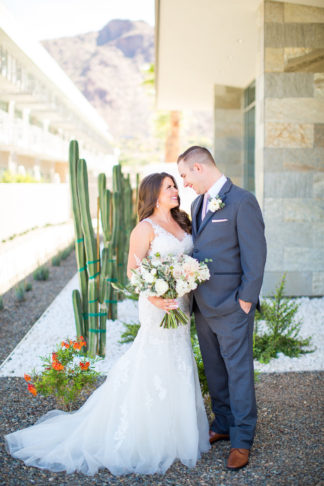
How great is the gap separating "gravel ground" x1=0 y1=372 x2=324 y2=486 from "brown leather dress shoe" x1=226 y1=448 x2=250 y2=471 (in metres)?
0.03

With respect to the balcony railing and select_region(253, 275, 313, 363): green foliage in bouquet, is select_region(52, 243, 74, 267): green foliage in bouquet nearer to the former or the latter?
the balcony railing

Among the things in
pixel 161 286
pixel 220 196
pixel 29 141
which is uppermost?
pixel 29 141

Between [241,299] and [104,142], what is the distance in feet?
164

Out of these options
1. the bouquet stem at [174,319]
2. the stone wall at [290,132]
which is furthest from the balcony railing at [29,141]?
the bouquet stem at [174,319]

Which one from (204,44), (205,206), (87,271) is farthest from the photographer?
(204,44)

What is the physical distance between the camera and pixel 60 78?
1026 inches

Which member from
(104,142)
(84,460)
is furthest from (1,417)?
(104,142)

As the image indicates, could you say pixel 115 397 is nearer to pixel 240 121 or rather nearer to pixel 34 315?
pixel 34 315

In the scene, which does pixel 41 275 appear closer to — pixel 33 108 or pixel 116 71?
pixel 33 108

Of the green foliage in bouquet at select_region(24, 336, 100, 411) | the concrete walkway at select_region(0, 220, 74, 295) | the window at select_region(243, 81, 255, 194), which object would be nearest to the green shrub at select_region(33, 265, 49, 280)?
the concrete walkway at select_region(0, 220, 74, 295)

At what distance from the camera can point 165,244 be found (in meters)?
3.25

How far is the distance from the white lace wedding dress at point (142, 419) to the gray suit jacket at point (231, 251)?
0.28 metres

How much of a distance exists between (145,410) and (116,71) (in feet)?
382

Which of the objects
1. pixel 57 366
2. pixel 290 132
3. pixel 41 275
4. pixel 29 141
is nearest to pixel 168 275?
pixel 57 366
